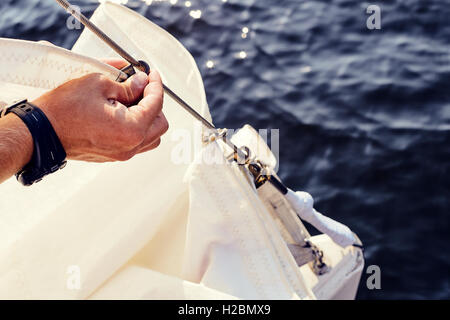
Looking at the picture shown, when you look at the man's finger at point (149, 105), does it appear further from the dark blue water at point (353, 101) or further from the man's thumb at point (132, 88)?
the dark blue water at point (353, 101)

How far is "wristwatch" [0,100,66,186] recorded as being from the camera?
1.49 metres

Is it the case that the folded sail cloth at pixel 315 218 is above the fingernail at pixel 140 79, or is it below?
A: below

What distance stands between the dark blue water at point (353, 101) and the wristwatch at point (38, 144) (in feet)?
7.84

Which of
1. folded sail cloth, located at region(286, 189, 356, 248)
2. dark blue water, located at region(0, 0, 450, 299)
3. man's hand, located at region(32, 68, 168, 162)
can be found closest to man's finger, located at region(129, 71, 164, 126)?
man's hand, located at region(32, 68, 168, 162)

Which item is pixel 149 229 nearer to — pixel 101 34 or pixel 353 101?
pixel 101 34

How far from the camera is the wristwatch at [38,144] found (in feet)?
4.89

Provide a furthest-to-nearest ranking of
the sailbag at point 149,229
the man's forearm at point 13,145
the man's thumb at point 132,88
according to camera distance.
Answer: the sailbag at point 149,229 → the man's thumb at point 132,88 → the man's forearm at point 13,145

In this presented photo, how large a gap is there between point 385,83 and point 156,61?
2581mm

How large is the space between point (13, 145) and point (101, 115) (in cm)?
28

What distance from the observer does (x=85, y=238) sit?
1958mm

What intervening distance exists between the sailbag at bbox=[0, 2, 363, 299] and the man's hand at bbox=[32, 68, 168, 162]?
0.09 m

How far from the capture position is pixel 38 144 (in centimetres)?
149

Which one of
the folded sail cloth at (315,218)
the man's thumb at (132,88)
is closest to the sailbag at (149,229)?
the man's thumb at (132,88)

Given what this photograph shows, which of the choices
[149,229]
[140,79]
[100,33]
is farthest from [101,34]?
[149,229]
